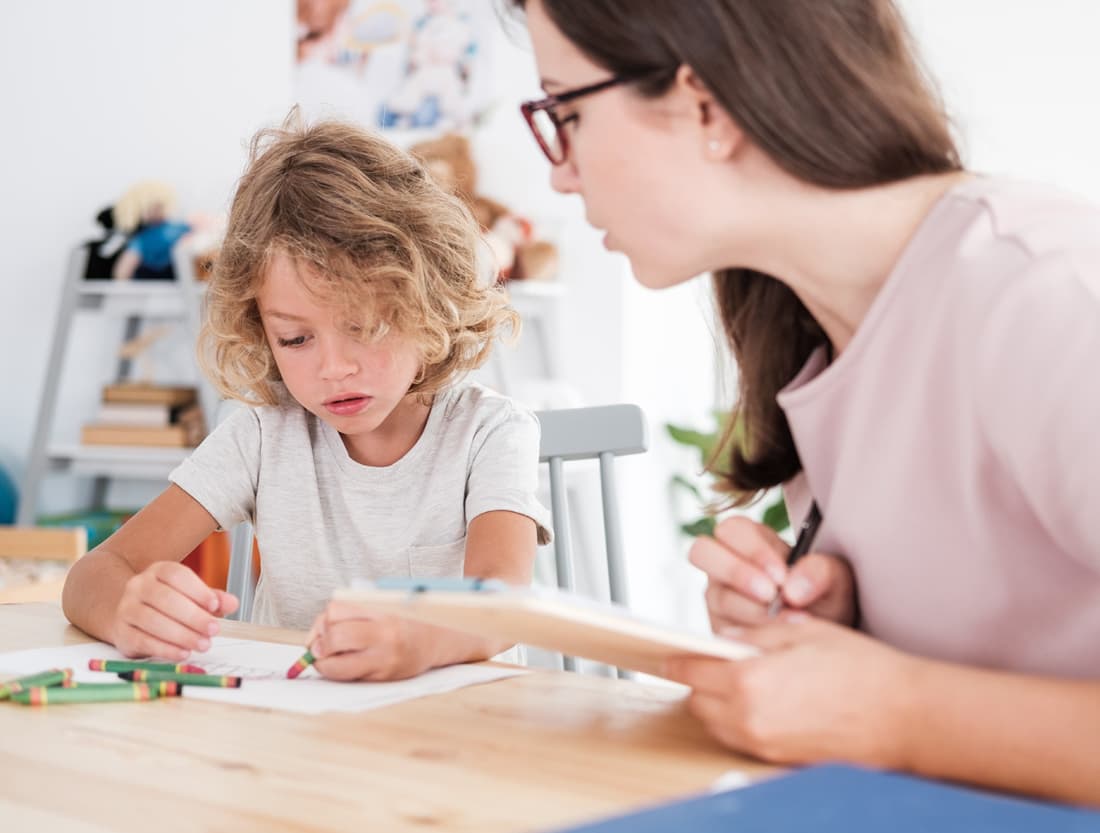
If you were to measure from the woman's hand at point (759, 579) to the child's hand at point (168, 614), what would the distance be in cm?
42

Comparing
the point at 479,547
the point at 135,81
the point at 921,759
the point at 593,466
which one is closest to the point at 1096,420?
the point at 921,759

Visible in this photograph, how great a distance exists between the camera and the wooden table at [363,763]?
60 centimetres

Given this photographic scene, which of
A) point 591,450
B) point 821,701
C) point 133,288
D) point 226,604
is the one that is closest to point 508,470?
point 591,450

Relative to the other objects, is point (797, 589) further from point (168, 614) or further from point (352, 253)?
point (352, 253)

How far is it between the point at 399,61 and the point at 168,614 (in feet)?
7.90

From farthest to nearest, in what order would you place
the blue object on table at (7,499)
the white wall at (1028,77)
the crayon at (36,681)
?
the blue object on table at (7,499) < the white wall at (1028,77) < the crayon at (36,681)

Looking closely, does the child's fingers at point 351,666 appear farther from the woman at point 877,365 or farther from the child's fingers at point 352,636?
the woman at point 877,365

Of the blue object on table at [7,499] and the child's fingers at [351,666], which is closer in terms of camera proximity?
the child's fingers at [351,666]

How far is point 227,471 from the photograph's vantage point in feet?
4.71

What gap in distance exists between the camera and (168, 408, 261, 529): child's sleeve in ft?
4.61

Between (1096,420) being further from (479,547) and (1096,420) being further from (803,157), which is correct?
(479,547)

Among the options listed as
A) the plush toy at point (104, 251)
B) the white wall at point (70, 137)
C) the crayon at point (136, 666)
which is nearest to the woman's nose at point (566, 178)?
the crayon at point (136, 666)

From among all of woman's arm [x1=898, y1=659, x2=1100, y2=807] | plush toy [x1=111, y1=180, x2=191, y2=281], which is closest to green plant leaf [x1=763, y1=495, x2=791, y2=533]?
plush toy [x1=111, y1=180, x2=191, y2=281]

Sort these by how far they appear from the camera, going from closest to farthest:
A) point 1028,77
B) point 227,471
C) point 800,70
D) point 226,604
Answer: point 800,70 < point 226,604 < point 227,471 < point 1028,77
